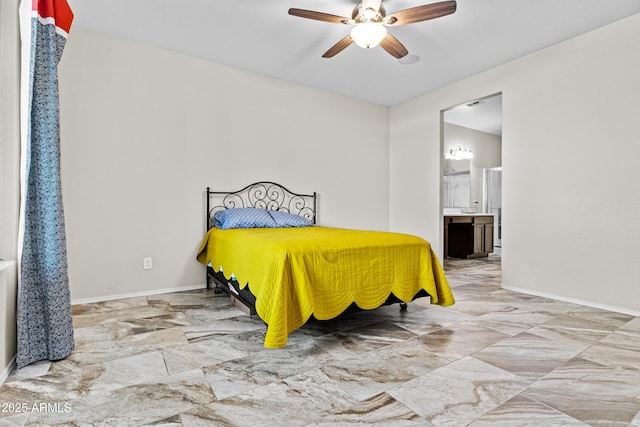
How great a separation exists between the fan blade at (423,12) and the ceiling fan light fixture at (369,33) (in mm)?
88

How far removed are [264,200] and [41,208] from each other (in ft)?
8.21

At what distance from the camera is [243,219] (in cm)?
349

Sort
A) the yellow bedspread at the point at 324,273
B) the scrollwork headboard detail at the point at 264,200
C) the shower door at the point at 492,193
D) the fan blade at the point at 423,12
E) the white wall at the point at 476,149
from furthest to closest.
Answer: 1. the shower door at the point at 492,193
2. the white wall at the point at 476,149
3. the scrollwork headboard detail at the point at 264,200
4. the fan blade at the point at 423,12
5. the yellow bedspread at the point at 324,273

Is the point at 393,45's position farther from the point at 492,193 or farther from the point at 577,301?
the point at 492,193

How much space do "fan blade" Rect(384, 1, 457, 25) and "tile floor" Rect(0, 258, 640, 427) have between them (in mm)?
2232

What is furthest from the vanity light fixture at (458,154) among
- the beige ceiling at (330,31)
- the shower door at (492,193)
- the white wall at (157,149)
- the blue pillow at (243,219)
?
the blue pillow at (243,219)

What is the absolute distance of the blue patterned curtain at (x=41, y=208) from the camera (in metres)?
1.77

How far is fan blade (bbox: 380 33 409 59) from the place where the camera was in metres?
2.72

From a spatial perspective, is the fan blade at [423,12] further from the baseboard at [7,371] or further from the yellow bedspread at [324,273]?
the baseboard at [7,371]

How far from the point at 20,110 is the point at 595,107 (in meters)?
4.37

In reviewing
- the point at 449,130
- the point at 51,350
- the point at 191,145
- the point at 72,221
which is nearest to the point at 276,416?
the point at 51,350

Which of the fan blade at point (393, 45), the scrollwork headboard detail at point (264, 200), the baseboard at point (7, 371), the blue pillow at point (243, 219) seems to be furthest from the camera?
the scrollwork headboard detail at point (264, 200)

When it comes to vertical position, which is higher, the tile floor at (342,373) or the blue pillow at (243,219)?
the blue pillow at (243,219)

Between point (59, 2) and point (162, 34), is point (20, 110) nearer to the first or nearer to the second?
point (59, 2)
